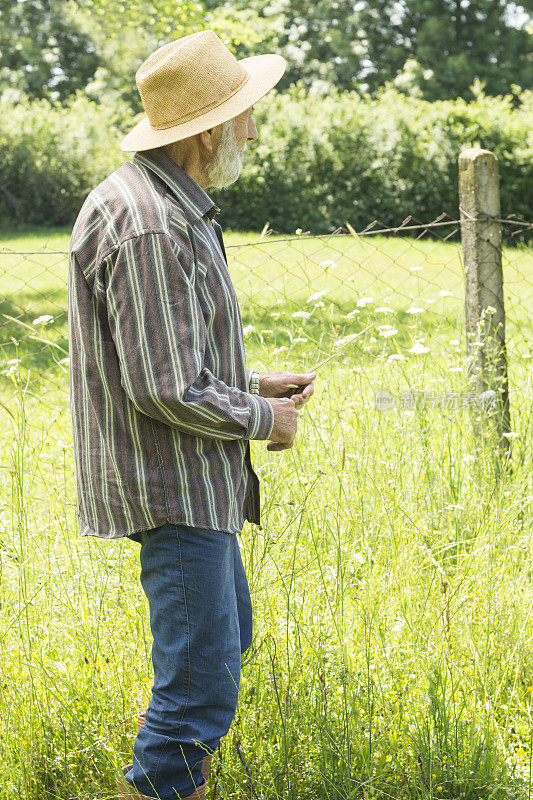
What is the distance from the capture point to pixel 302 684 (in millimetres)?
2236

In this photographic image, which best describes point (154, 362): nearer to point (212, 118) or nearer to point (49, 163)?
point (212, 118)

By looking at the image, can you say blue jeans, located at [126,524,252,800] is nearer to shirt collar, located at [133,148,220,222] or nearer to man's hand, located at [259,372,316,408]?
man's hand, located at [259,372,316,408]

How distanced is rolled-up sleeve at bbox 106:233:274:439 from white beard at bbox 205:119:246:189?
0.33 m

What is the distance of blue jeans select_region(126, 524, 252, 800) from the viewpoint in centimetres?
179

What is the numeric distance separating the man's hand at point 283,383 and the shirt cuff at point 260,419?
285mm

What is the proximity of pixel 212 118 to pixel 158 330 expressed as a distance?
521mm

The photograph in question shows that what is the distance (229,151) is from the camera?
1909 mm

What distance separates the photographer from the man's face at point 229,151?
6.22 ft

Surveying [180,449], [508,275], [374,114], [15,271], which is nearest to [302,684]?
[180,449]

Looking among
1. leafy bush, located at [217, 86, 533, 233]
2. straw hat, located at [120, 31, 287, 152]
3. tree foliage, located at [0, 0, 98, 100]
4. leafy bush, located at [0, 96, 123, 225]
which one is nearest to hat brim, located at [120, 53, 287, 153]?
straw hat, located at [120, 31, 287, 152]

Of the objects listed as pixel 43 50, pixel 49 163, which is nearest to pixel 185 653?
pixel 49 163

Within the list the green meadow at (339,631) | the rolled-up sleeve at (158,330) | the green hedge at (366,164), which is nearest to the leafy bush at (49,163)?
the green hedge at (366,164)

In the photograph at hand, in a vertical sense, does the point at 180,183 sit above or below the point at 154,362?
above

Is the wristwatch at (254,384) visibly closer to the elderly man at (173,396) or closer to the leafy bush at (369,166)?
the elderly man at (173,396)
